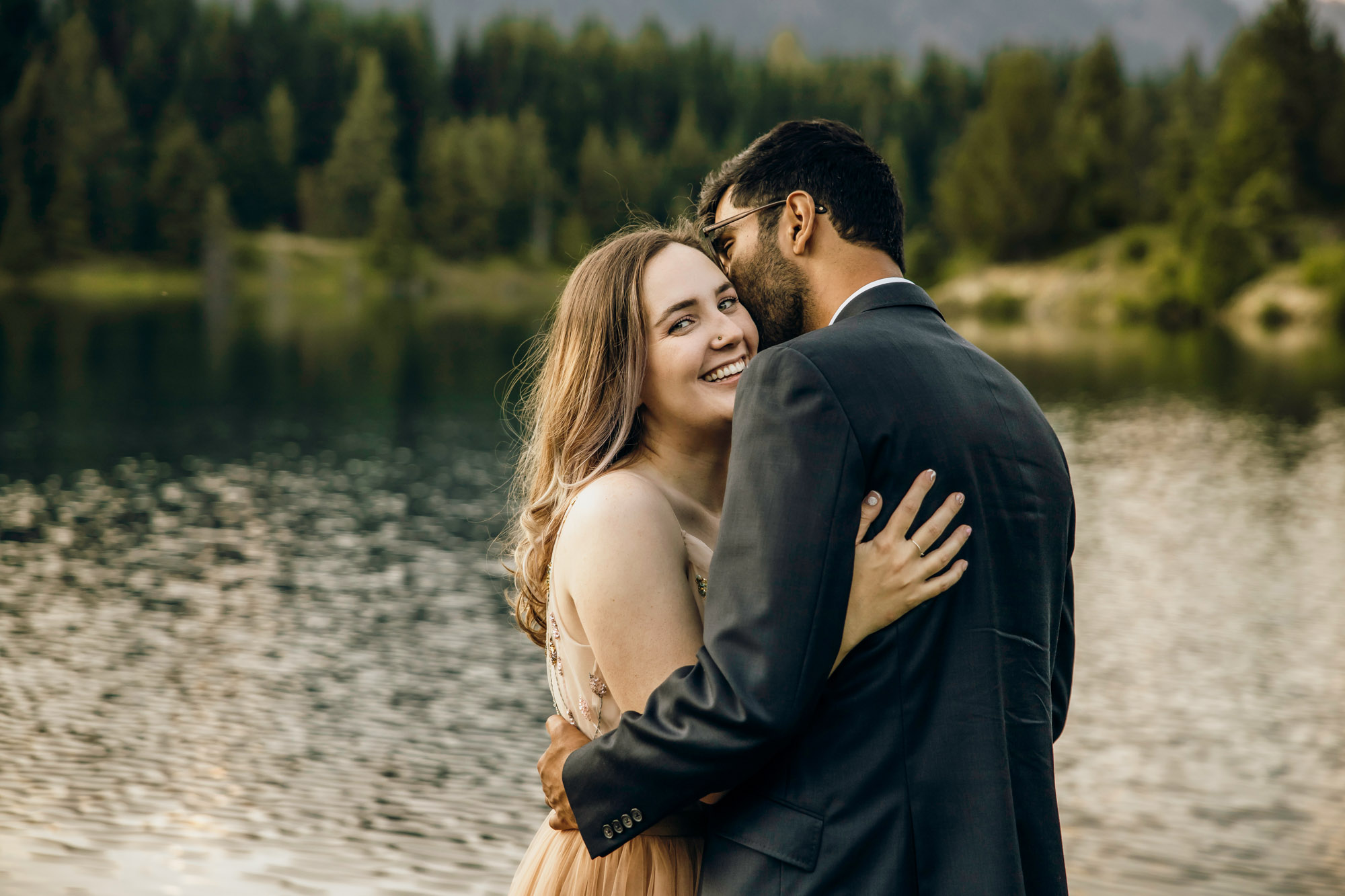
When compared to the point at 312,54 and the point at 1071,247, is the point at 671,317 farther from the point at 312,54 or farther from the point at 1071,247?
the point at 312,54

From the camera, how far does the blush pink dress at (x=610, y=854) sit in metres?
2.93

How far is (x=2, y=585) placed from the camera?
17.4 m

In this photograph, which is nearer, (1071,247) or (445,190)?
(1071,247)

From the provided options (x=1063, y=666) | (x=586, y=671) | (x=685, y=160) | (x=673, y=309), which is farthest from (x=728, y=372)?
(x=685, y=160)

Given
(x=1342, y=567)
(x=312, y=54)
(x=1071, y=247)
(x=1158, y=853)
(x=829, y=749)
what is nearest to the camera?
(x=829, y=749)

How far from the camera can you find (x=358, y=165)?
10081 centimetres

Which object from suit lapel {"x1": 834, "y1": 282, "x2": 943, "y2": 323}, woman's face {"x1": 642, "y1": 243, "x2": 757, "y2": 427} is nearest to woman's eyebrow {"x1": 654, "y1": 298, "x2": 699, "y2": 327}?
woman's face {"x1": 642, "y1": 243, "x2": 757, "y2": 427}

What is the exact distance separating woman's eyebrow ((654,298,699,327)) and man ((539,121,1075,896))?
65cm

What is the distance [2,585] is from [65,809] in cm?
827

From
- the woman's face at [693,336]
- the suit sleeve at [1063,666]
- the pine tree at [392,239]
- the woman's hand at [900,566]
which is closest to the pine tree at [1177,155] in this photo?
the pine tree at [392,239]

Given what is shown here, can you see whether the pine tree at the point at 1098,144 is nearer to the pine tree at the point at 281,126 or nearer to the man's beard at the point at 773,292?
the pine tree at the point at 281,126

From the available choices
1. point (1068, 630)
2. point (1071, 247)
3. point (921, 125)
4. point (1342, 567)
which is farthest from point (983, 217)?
point (1068, 630)

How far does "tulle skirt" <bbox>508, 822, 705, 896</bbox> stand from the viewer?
3025 mm

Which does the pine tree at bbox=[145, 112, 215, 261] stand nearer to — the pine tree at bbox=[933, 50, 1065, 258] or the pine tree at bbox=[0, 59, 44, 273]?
the pine tree at bbox=[0, 59, 44, 273]
